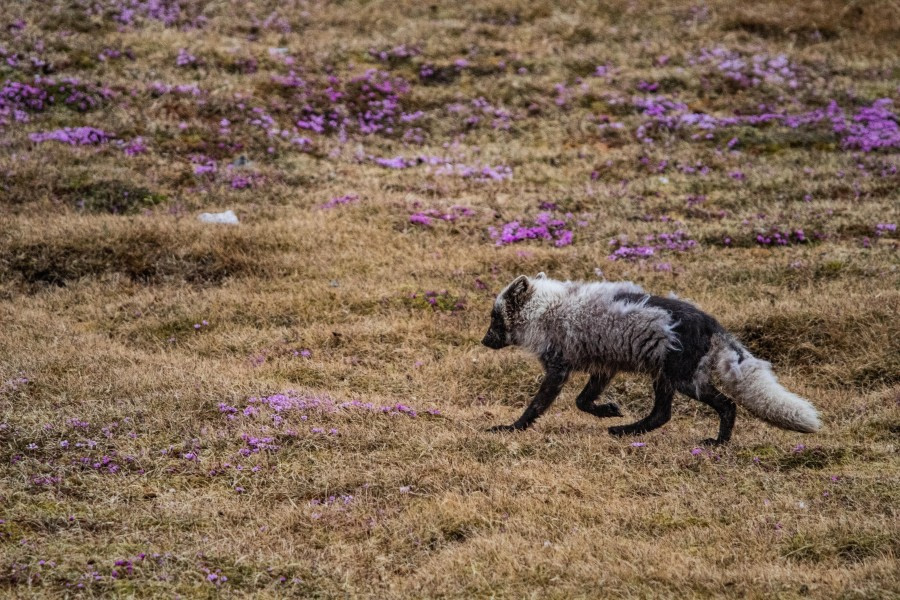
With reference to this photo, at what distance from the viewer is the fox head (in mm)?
11005

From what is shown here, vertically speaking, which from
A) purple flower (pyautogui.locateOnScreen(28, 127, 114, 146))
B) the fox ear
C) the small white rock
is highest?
the fox ear

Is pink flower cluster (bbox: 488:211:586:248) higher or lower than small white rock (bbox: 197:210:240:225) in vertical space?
lower

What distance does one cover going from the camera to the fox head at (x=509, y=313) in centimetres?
1100

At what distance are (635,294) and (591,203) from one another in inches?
386

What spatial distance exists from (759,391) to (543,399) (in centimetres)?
252

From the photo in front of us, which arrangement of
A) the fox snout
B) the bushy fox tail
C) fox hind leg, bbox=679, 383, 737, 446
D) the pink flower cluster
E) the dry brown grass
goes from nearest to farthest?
the dry brown grass, the bushy fox tail, fox hind leg, bbox=679, 383, 737, 446, the fox snout, the pink flower cluster

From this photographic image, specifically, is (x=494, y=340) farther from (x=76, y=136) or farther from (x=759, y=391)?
(x=76, y=136)

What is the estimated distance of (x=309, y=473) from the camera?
349 inches

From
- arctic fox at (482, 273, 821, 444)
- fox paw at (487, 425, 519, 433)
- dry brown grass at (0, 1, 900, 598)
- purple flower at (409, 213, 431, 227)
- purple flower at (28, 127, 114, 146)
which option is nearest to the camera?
dry brown grass at (0, 1, 900, 598)

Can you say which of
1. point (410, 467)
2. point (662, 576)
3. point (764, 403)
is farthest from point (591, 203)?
point (662, 576)

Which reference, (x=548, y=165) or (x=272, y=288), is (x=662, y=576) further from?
(x=548, y=165)

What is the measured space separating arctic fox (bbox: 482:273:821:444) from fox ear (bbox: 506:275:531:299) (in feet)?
0.04

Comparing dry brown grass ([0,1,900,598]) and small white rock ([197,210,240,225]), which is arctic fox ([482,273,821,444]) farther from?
small white rock ([197,210,240,225])

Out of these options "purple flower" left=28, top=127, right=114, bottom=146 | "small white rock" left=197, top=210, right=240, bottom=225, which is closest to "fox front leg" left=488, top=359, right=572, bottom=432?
"small white rock" left=197, top=210, right=240, bottom=225
